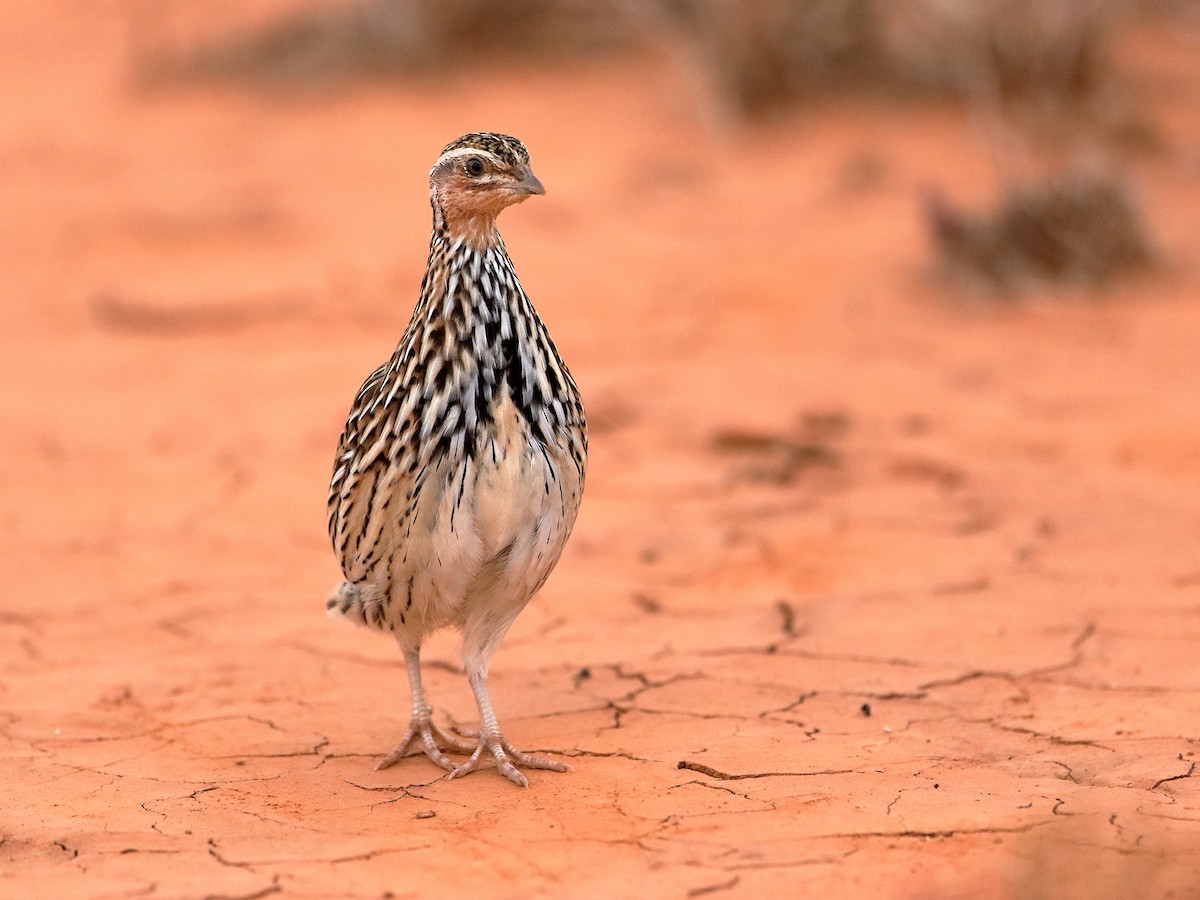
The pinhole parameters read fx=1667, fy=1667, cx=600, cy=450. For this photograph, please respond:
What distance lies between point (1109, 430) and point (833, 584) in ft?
7.21

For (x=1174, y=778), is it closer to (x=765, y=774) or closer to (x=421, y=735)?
(x=765, y=774)

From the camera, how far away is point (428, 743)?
190 inches

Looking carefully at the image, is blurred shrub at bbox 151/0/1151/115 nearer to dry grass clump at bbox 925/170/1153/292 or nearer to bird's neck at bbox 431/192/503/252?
dry grass clump at bbox 925/170/1153/292

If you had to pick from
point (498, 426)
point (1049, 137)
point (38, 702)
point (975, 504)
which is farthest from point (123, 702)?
point (1049, 137)

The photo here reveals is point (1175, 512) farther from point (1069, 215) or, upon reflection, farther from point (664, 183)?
point (664, 183)

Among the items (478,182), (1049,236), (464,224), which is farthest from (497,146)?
(1049,236)

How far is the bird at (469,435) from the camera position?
427cm

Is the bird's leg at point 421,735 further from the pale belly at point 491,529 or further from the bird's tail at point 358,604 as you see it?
the pale belly at point 491,529

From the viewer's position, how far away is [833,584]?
640 cm

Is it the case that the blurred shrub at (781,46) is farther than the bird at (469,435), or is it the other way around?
the blurred shrub at (781,46)

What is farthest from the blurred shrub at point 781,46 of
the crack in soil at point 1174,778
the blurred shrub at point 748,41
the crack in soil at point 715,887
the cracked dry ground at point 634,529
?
the crack in soil at point 715,887

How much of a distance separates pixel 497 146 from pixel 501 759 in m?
1.67

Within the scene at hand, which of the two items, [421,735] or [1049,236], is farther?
[1049,236]

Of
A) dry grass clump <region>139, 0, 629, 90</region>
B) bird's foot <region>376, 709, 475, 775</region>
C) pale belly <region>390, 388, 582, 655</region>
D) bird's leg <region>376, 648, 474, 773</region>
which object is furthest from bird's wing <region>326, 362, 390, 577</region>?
dry grass clump <region>139, 0, 629, 90</region>
